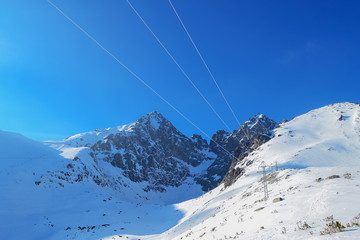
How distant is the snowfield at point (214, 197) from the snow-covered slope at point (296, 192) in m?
0.07

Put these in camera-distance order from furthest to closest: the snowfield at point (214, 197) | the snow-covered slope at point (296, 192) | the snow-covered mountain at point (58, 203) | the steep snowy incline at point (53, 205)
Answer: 1. the snow-covered mountain at point (58, 203)
2. the steep snowy incline at point (53, 205)
3. the snowfield at point (214, 197)
4. the snow-covered slope at point (296, 192)

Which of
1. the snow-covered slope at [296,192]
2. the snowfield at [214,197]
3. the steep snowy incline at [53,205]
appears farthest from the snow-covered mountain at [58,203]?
the snow-covered slope at [296,192]

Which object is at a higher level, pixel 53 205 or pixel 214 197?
pixel 214 197

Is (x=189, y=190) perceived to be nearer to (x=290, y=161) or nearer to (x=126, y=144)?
(x=126, y=144)

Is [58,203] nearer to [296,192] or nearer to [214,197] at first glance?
[214,197]

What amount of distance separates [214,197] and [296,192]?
135ft

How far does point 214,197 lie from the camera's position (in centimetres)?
5494

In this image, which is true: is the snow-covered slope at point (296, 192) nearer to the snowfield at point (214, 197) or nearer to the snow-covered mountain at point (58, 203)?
the snowfield at point (214, 197)

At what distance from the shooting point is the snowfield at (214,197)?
1134 cm

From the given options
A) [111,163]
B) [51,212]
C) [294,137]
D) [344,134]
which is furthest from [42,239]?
[111,163]

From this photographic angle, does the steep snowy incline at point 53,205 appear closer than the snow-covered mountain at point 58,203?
Yes

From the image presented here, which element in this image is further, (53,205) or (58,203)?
(58,203)

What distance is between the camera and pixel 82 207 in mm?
53469

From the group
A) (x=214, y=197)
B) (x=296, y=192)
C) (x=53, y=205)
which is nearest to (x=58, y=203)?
(x=53, y=205)
